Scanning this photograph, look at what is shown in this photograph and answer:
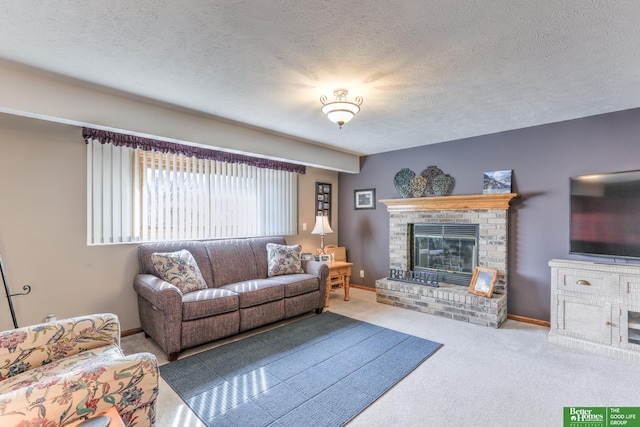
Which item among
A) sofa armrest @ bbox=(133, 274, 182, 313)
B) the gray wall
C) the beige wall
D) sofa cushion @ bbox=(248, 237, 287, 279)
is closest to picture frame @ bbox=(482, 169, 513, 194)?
the gray wall

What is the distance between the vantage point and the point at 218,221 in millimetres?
4027

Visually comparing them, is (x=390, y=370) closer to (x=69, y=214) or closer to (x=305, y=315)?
(x=305, y=315)

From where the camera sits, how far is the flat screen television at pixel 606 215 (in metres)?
2.92

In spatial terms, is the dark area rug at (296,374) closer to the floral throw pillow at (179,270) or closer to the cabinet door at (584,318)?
the floral throw pillow at (179,270)

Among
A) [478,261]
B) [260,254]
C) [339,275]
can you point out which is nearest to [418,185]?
[478,261]

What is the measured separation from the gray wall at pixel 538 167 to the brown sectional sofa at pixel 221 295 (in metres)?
2.39

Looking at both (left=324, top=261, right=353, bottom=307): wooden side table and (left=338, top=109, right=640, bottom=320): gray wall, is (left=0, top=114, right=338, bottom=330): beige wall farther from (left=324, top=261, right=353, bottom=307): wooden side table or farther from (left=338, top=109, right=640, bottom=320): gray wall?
(left=338, top=109, right=640, bottom=320): gray wall

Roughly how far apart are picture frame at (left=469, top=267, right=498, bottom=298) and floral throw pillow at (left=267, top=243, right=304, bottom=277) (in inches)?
87.0

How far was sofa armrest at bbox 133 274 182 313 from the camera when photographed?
265 centimetres

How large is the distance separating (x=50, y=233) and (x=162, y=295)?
130cm

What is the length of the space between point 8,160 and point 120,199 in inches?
35.3

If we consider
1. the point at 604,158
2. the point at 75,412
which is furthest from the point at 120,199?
the point at 604,158

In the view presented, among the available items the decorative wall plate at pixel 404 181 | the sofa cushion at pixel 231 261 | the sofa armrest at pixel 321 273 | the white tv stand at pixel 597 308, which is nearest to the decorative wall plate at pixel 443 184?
the decorative wall plate at pixel 404 181

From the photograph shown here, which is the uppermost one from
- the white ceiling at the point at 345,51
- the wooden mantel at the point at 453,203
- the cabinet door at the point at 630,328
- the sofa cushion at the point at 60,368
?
the white ceiling at the point at 345,51
